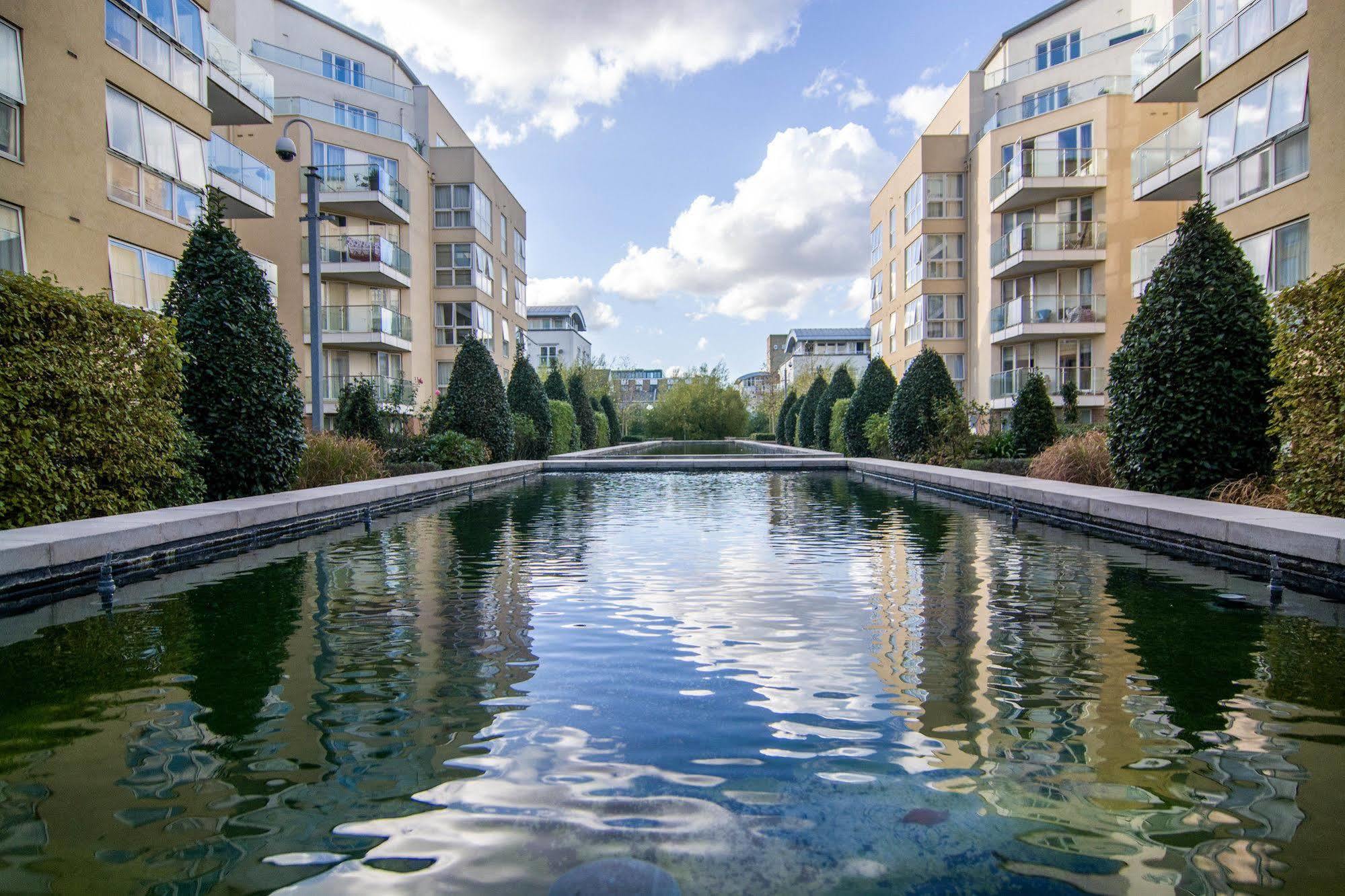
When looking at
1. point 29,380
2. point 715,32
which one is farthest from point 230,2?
point 29,380

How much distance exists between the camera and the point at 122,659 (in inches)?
177

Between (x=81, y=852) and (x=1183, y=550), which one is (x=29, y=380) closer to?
(x=81, y=852)

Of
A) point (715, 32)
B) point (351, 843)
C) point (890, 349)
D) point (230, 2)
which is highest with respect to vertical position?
point (230, 2)

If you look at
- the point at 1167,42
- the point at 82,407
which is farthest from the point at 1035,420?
the point at 82,407

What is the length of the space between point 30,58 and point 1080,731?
1707 centimetres

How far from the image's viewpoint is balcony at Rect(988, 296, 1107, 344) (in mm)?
27297

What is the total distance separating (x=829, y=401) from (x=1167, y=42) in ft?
50.7

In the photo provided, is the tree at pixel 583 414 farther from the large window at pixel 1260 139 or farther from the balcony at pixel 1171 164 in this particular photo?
the large window at pixel 1260 139

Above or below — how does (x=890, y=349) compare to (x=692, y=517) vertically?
above

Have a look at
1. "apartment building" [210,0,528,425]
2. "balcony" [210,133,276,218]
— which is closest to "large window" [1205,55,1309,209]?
"apartment building" [210,0,528,425]

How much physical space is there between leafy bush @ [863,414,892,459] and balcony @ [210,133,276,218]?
16969 millimetres

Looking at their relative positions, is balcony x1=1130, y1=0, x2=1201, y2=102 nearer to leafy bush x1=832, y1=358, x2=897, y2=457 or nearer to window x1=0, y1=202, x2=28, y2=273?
leafy bush x1=832, y1=358, x2=897, y2=457

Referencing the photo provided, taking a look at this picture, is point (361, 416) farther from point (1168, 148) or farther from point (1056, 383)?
point (1056, 383)

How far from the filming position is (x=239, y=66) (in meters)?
20.4
